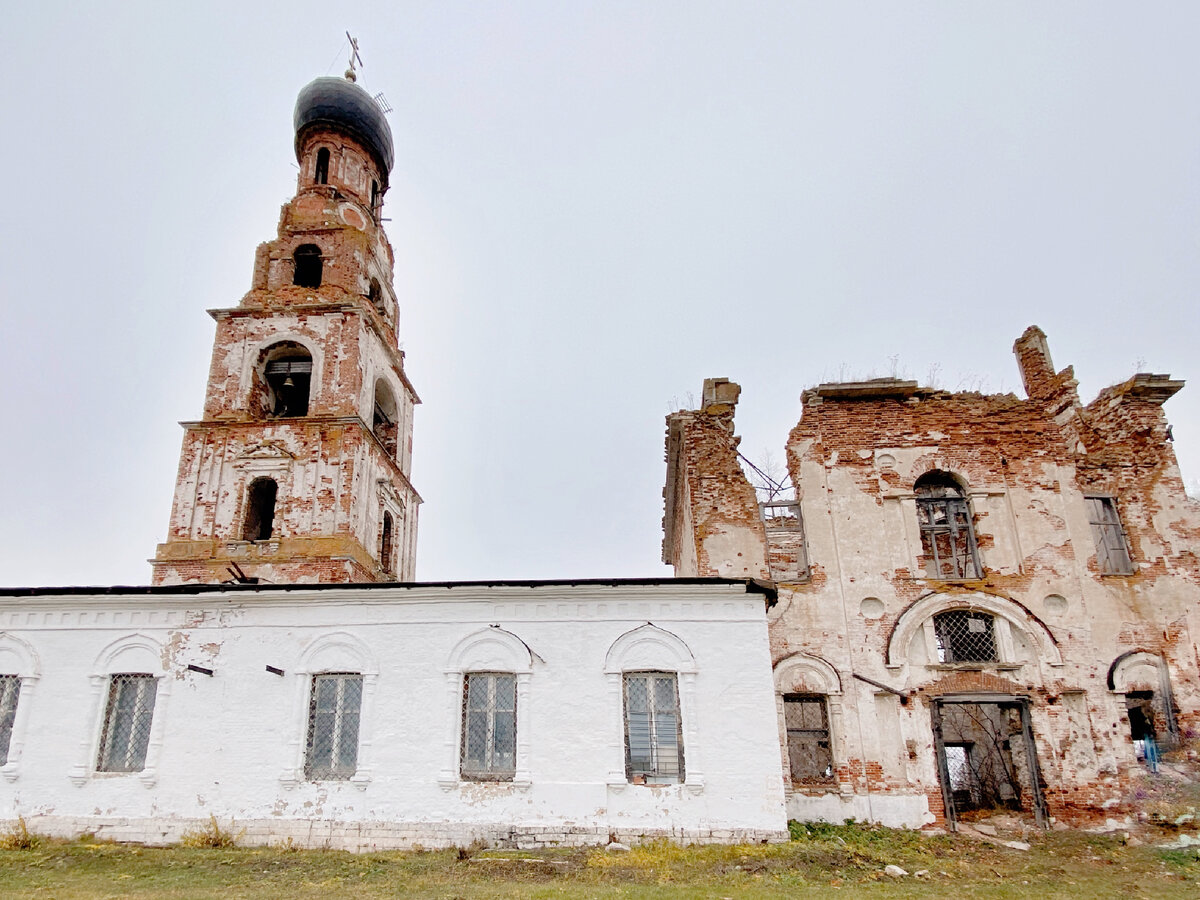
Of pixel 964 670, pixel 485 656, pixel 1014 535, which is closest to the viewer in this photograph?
pixel 485 656

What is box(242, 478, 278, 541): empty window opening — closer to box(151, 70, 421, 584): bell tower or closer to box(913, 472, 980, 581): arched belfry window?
box(151, 70, 421, 584): bell tower

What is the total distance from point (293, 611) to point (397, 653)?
1.77m

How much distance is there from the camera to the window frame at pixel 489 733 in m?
11.7

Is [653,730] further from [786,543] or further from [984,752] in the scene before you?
[984,752]

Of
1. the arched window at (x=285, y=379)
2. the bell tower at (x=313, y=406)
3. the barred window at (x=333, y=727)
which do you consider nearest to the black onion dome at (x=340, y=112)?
the bell tower at (x=313, y=406)

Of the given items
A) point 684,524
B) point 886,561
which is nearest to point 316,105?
point 684,524

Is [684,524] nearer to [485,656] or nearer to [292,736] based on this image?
[485,656]

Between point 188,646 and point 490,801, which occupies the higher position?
point 188,646

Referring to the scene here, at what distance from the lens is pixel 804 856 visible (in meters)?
10.5

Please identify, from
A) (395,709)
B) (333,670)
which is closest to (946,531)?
(395,709)

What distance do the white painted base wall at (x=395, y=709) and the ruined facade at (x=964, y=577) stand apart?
8.06 ft

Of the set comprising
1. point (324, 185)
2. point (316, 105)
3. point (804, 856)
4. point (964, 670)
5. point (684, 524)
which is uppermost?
point (316, 105)

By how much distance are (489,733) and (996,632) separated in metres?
8.61

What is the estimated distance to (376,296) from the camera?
2597cm
